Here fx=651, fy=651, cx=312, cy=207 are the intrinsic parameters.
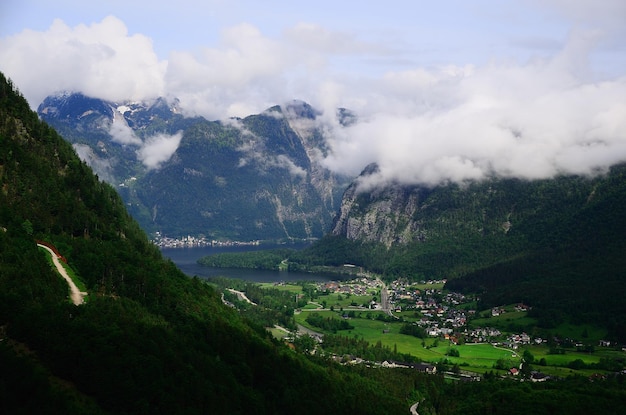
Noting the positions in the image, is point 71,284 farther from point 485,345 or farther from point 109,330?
point 485,345

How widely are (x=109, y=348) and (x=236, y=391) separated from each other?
1545cm

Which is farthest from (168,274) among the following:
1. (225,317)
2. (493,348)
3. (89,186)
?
(493,348)

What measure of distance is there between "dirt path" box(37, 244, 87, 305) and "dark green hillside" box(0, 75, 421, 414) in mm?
1485

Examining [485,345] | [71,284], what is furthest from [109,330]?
[485,345]

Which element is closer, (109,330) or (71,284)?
(109,330)

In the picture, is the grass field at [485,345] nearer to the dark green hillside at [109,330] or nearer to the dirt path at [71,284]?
the dark green hillside at [109,330]

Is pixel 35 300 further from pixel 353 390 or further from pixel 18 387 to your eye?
pixel 353 390

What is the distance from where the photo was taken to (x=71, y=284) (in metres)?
75.9

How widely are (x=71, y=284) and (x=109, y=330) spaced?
14.2 metres

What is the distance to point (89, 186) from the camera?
10112 cm

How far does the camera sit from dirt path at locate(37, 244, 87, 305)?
72.1m

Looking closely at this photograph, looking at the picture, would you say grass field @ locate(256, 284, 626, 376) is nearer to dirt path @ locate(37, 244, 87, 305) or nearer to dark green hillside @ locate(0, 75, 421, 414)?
dark green hillside @ locate(0, 75, 421, 414)

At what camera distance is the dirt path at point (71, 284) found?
237 feet

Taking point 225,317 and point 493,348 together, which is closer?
point 225,317
